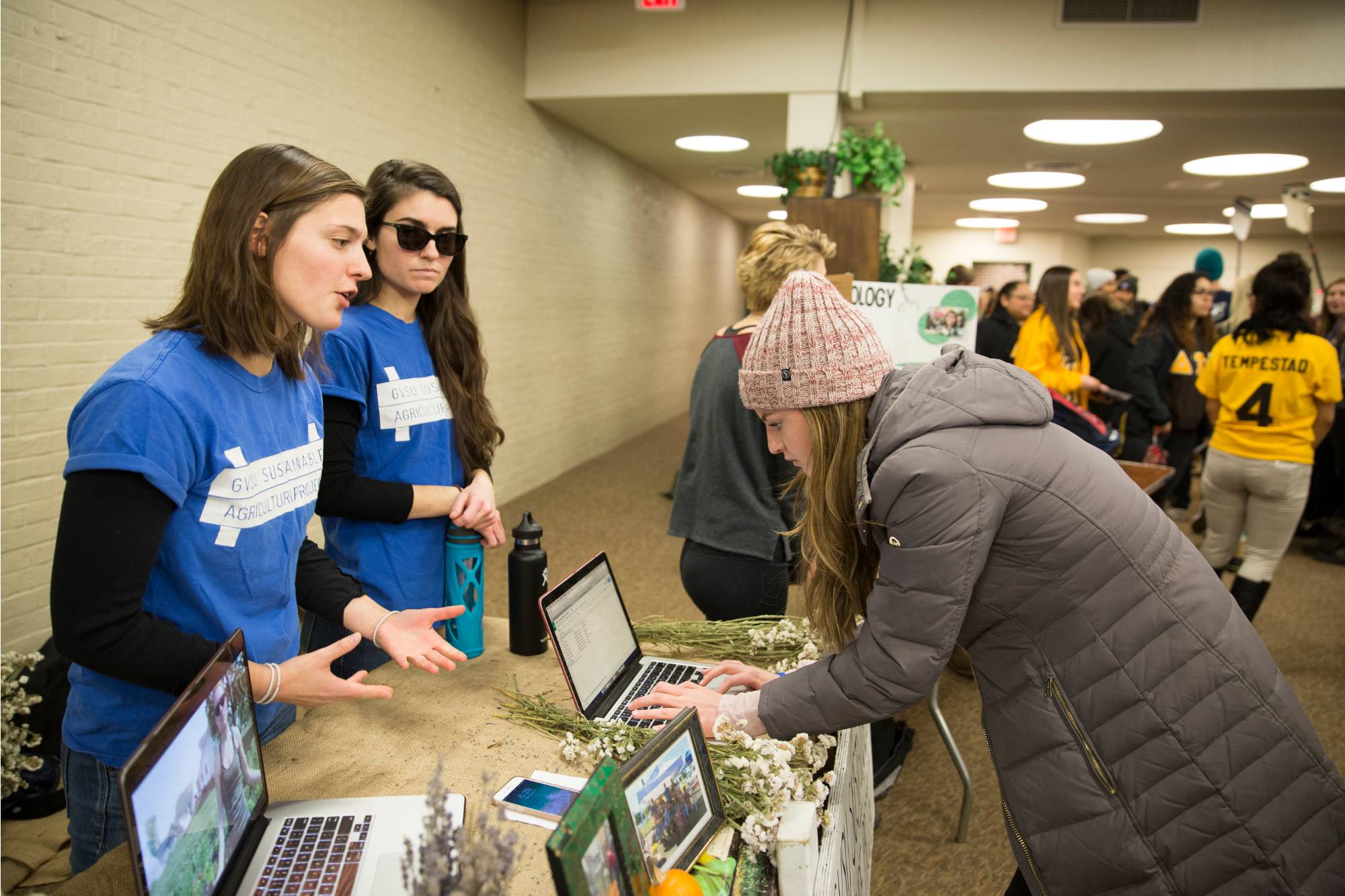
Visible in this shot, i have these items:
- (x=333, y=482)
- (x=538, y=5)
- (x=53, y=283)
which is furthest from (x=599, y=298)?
(x=333, y=482)

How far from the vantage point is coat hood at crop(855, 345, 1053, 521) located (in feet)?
3.64

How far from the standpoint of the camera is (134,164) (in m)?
2.96

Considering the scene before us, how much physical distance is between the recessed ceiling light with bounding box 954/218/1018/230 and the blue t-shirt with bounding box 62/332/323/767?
14.3 m

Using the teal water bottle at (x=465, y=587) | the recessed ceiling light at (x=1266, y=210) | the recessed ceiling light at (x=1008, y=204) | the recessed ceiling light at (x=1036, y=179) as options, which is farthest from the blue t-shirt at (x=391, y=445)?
the recessed ceiling light at (x=1266, y=210)

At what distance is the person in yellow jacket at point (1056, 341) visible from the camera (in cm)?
466

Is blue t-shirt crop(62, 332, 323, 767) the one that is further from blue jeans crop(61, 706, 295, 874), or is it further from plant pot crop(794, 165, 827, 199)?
plant pot crop(794, 165, 827, 199)

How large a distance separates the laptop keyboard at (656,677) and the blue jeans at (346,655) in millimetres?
506

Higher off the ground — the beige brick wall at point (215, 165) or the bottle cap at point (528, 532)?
the beige brick wall at point (215, 165)

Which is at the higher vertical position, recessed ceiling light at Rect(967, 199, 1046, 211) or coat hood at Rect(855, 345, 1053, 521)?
recessed ceiling light at Rect(967, 199, 1046, 211)

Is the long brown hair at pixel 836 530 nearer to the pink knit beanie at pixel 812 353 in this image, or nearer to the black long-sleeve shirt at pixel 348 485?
the pink knit beanie at pixel 812 353

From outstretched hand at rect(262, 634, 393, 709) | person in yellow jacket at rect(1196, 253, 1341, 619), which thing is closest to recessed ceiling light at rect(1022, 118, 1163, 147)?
person in yellow jacket at rect(1196, 253, 1341, 619)

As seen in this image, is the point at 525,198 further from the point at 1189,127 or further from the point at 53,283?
the point at 1189,127

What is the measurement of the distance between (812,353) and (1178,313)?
505 cm

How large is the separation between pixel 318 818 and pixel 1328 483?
6840 millimetres
